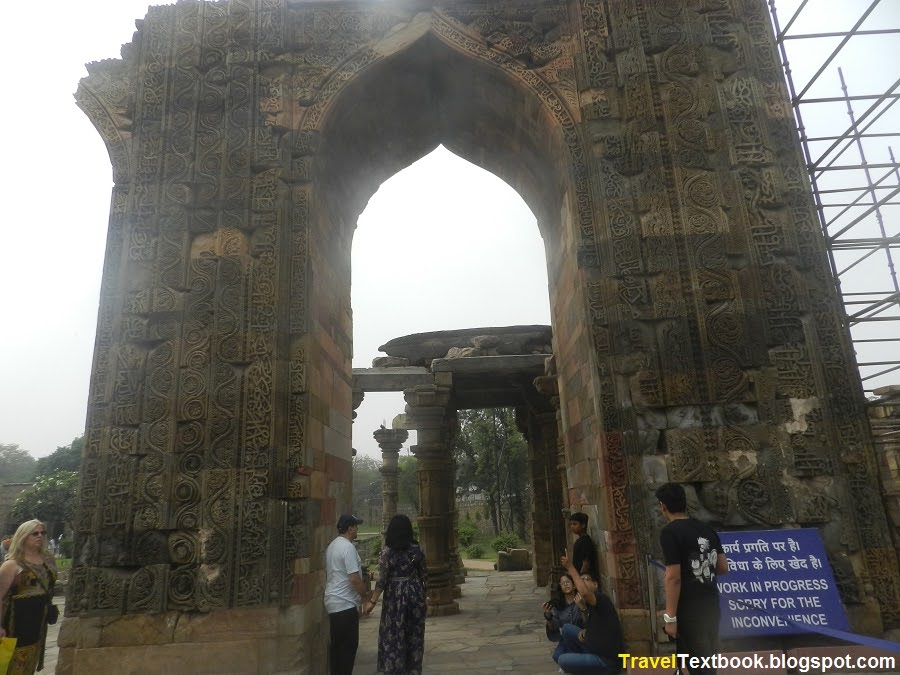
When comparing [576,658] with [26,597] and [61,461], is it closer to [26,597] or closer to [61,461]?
[26,597]

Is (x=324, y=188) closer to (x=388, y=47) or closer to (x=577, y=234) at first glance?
(x=388, y=47)

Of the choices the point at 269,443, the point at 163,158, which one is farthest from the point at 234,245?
the point at 269,443

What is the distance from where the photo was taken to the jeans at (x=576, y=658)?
426 cm

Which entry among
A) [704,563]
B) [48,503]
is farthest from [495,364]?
[48,503]

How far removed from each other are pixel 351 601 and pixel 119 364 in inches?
115

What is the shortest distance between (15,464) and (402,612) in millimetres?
75111

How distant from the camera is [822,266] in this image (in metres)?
5.02

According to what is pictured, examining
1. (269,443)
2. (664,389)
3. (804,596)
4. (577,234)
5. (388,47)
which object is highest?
(388,47)

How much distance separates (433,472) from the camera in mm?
10430

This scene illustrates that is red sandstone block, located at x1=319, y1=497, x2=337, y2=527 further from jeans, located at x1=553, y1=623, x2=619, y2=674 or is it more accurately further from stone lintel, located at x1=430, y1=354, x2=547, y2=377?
stone lintel, located at x1=430, y1=354, x2=547, y2=377

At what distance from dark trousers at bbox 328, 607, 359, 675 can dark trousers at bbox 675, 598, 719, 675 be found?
2.59 metres

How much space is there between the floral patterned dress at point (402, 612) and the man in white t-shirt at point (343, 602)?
236mm

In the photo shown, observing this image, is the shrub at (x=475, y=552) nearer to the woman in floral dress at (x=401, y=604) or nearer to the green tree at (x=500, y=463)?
the green tree at (x=500, y=463)

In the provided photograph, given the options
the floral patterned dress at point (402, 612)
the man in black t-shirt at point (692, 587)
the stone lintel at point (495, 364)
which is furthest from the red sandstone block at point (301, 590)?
the stone lintel at point (495, 364)
